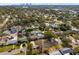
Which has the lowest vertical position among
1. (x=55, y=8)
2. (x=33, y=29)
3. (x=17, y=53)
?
(x=17, y=53)

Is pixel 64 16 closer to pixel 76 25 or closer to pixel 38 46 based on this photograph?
pixel 76 25

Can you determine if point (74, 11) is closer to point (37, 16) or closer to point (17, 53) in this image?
point (37, 16)

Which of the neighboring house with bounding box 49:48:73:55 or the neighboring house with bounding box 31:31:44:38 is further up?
the neighboring house with bounding box 31:31:44:38

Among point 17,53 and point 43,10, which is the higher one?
point 43,10

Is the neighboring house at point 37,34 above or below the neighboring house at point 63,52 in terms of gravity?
above

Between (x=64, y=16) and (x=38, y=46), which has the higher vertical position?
(x=64, y=16)

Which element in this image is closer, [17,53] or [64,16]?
[17,53]

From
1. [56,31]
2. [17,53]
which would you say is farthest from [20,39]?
[56,31]

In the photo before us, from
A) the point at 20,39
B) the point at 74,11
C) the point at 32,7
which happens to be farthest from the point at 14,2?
the point at 74,11

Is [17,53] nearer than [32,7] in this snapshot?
Yes
